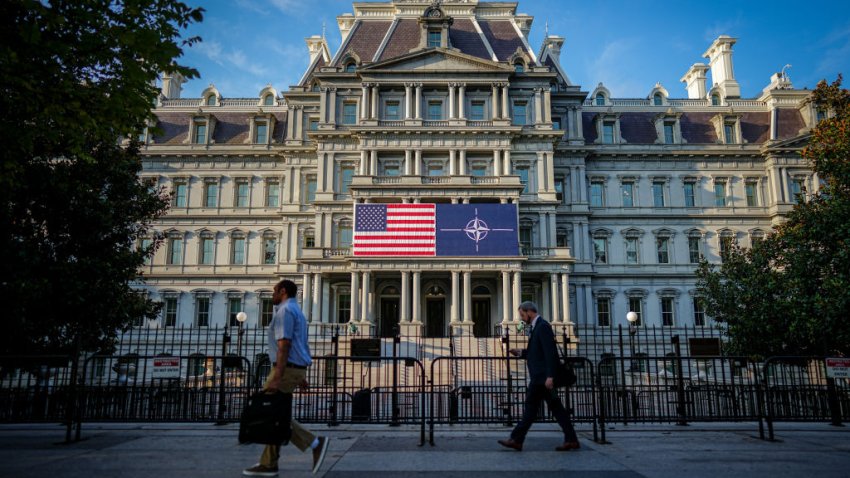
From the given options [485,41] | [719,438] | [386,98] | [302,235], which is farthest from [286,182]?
[719,438]

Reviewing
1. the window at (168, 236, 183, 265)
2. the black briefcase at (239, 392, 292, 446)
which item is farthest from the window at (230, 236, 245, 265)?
the black briefcase at (239, 392, 292, 446)

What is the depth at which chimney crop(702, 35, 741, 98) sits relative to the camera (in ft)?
148

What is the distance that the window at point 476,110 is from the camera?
36375 millimetres

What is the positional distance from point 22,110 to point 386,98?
28.9 m

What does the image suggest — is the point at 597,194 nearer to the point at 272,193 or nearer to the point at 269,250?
the point at 272,193

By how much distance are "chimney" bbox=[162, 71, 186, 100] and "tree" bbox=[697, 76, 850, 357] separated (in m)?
44.2

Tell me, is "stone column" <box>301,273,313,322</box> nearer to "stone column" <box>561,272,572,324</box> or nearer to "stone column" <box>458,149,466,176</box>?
"stone column" <box>458,149,466,176</box>

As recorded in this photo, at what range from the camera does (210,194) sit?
3928cm

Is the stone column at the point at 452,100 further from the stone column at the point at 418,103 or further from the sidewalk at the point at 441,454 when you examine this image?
the sidewalk at the point at 441,454

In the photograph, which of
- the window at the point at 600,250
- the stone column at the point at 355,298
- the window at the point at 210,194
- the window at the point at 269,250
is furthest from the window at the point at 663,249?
the window at the point at 210,194

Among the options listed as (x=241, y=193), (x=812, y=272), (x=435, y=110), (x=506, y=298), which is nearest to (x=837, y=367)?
(x=812, y=272)

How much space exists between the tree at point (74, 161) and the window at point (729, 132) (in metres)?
38.8

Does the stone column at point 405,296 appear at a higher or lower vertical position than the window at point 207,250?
lower

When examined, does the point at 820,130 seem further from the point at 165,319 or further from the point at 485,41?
the point at 165,319
